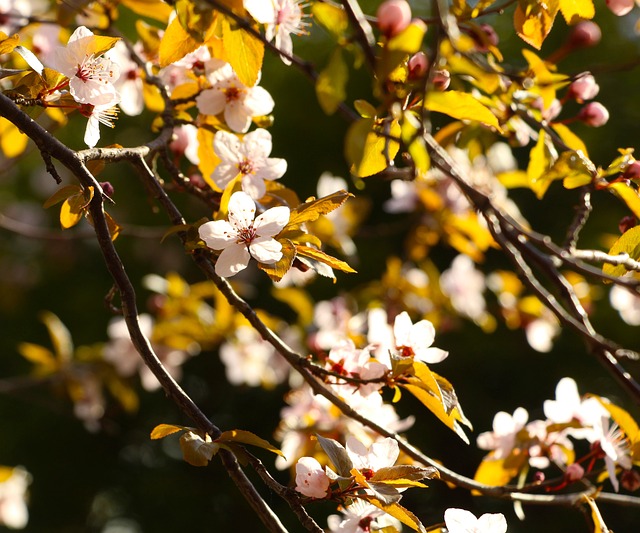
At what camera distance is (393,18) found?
0.72 meters

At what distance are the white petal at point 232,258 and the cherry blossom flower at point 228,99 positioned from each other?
0.83 ft

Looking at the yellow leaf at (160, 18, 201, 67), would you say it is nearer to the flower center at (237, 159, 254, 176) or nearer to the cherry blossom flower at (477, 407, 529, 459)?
the flower center at (237, 159, 254, 176)

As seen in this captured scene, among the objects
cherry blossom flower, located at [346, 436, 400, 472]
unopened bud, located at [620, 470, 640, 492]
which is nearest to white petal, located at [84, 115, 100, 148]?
cherry blossom flower, located at [346, 436, 400, 472]

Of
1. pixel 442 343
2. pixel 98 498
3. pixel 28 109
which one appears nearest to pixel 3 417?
pixel 98 498

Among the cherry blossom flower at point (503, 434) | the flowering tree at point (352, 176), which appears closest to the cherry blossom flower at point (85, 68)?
the flowering tree at point (352, 176)

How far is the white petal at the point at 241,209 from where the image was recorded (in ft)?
3.02

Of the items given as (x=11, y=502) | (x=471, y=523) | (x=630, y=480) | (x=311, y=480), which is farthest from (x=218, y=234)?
(x=11, y=502)

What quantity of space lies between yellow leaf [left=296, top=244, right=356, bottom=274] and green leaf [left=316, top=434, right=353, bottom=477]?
20 centimetres

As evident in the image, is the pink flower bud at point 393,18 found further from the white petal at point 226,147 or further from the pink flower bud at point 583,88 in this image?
the pink flower bud at point 583,88

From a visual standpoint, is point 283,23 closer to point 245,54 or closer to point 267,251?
point 245,54

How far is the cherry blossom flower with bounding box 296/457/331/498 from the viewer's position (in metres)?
0.88

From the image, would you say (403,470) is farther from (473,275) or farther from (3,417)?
(3,417)

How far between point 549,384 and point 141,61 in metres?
2.43

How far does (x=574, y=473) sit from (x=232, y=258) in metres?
0.58
